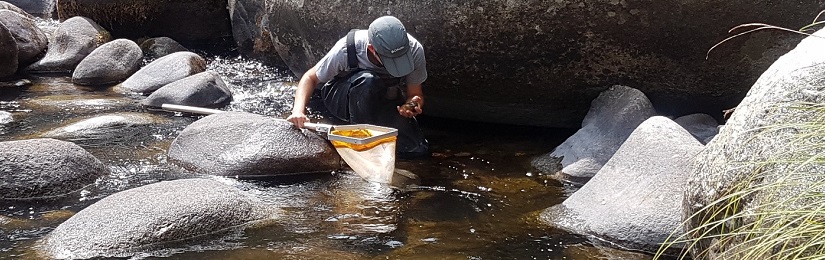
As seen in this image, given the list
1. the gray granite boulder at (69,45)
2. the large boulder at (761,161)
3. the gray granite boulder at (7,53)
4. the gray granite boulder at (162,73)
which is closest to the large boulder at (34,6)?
the gray granite boulder at (69,45)

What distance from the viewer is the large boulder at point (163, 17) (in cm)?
1155

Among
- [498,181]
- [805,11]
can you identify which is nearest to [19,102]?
[498,181]

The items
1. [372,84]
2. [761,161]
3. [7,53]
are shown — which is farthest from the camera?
[7,53]

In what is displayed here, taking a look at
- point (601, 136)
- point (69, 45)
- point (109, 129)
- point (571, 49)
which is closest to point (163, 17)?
point (69, 45)

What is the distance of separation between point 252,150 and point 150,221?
4.50ft

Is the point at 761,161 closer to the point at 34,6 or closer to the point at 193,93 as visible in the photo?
the point at 193,93

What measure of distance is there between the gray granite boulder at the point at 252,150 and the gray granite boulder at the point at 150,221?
2.71 feet

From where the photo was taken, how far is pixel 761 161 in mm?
2971

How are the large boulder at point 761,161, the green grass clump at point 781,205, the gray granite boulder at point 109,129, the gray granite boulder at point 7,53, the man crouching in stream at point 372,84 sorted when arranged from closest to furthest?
the green grass clump at point 781,205, the large boulder at point 761,161, the man crouching in stream at point 372,84, the gray granite boulder at point 109,129, the gray granite boulder at point 7,53

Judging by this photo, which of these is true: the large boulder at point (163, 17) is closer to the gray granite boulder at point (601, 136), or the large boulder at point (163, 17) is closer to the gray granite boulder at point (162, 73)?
the gray granite boulder at point (162, 73)

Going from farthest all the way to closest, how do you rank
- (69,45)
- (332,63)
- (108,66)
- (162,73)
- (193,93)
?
(69,45) < (108,66) < (162,73) < (193,93) < (332,63)

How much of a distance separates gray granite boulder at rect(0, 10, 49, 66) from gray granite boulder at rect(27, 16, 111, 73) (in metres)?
0.11

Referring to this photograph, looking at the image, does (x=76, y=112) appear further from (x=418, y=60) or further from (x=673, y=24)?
(x=673, y=24)

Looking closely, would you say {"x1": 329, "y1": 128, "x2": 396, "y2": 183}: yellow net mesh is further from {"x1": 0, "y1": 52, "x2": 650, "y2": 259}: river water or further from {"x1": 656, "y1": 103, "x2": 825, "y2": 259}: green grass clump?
{"x1": 656, "y1": 103, "x2": 825, "y2": 259}: green grass clump
